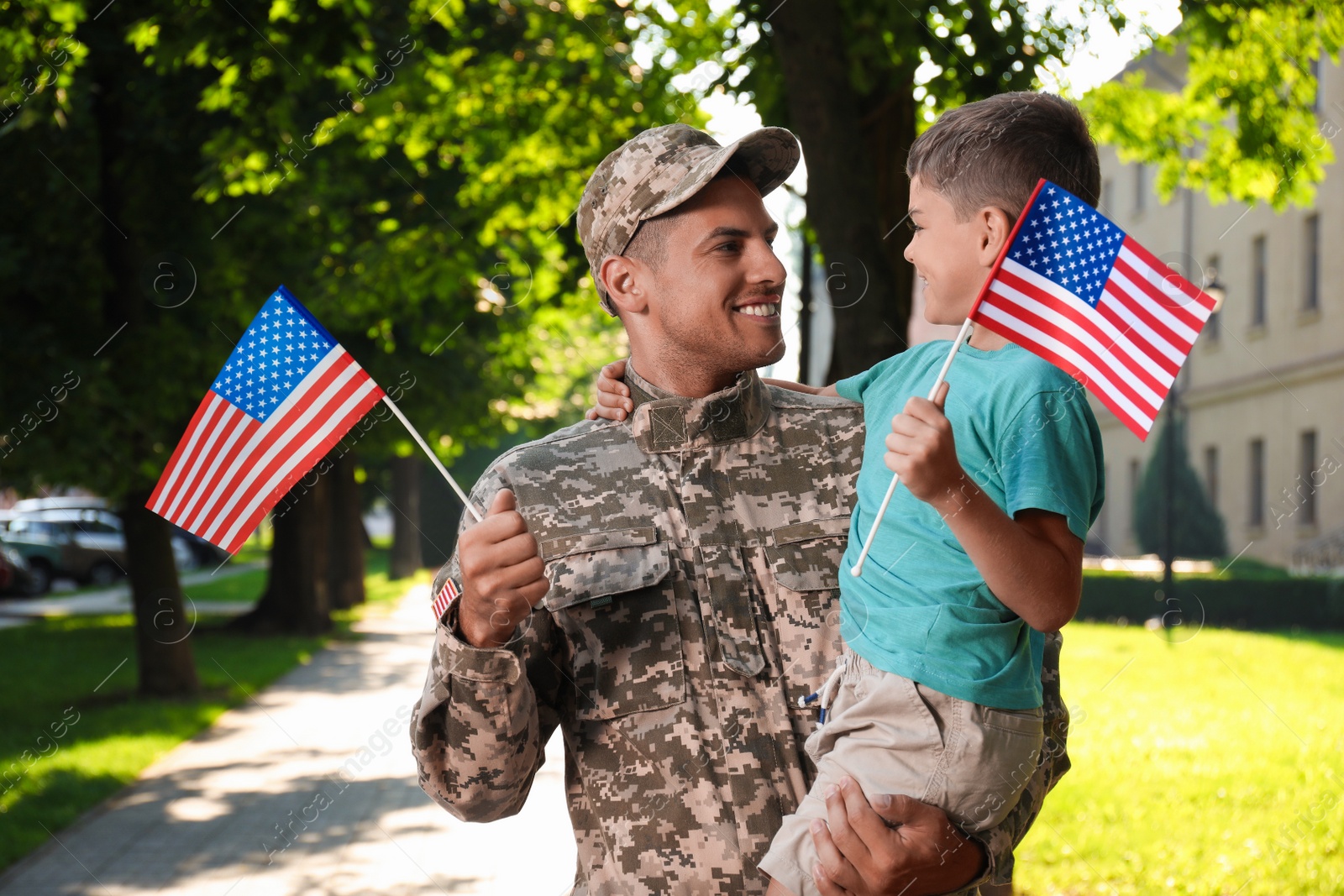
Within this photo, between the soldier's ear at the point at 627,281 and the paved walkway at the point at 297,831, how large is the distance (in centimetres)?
338

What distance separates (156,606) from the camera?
47.6 ft

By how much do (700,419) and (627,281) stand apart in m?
0.36

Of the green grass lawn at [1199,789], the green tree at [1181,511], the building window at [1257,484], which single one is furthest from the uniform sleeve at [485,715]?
the building window at [1257,484]

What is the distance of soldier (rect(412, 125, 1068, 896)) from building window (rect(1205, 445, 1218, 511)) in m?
33.7

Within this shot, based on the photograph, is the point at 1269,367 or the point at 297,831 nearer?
the point at 297,831

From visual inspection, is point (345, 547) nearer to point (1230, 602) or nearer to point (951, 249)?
point (1230, 602)

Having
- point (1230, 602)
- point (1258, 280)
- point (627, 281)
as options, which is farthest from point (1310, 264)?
point (627, 281)

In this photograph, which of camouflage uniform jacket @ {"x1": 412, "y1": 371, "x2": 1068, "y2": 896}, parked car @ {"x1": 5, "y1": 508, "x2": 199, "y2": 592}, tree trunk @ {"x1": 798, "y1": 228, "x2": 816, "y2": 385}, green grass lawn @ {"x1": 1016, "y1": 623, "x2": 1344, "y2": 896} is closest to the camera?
camouflage uniform jacket @ {"x1": 412, "y1": 371, "x2": 1068, "y2": 896}

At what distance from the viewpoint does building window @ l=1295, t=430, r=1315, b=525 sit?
1114 inches

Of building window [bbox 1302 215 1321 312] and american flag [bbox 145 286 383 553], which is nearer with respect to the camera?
american flag [bbox 145 286 383 553]

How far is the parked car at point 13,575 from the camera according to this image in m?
31.5

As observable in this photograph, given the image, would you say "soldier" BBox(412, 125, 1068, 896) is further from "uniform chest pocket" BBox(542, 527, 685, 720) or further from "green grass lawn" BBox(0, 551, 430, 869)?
"green grass lawn" BBox(0, 551, 430, 869)

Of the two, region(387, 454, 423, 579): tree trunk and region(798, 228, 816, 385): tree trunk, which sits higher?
region(798, 228, 816, 385): tree trunk

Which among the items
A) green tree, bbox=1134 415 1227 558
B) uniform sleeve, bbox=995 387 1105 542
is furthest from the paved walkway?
green tree, bbox=1134 415 1227 558
